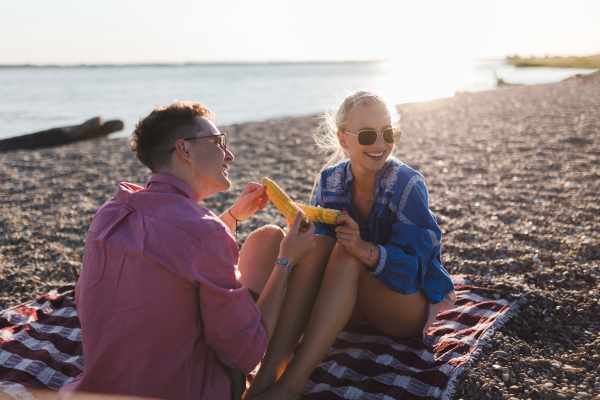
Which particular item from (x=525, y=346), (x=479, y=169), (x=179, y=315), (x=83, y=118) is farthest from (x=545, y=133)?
(x=83, y=118)

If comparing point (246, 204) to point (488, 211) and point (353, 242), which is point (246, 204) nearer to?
point (353, 242)

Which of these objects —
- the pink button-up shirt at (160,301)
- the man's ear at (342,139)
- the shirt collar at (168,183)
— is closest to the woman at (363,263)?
the man's ear at (342,139)

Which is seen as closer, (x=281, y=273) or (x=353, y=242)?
(x=281, y=273)

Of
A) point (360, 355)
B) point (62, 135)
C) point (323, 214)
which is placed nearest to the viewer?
point (323, 214)

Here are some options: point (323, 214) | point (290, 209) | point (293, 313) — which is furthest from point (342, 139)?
point (293, 313)

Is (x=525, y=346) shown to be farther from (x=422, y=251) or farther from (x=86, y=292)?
(x=86, y=292)

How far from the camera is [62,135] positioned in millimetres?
13273

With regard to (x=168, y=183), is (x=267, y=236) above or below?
below

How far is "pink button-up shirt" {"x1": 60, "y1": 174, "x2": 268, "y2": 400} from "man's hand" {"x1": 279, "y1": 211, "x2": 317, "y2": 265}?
1.59 ft

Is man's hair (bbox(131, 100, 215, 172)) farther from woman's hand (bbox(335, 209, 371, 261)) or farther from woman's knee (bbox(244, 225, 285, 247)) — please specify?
woman's hand (bbox(335, 209, 371, 261))

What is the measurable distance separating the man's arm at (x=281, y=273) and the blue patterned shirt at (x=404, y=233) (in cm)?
56

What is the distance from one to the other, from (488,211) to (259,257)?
14.0ft

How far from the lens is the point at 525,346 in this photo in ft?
10.1

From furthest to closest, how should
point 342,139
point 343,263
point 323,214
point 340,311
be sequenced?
point 342,139
point 323,214
point 343,263
point 340,311
